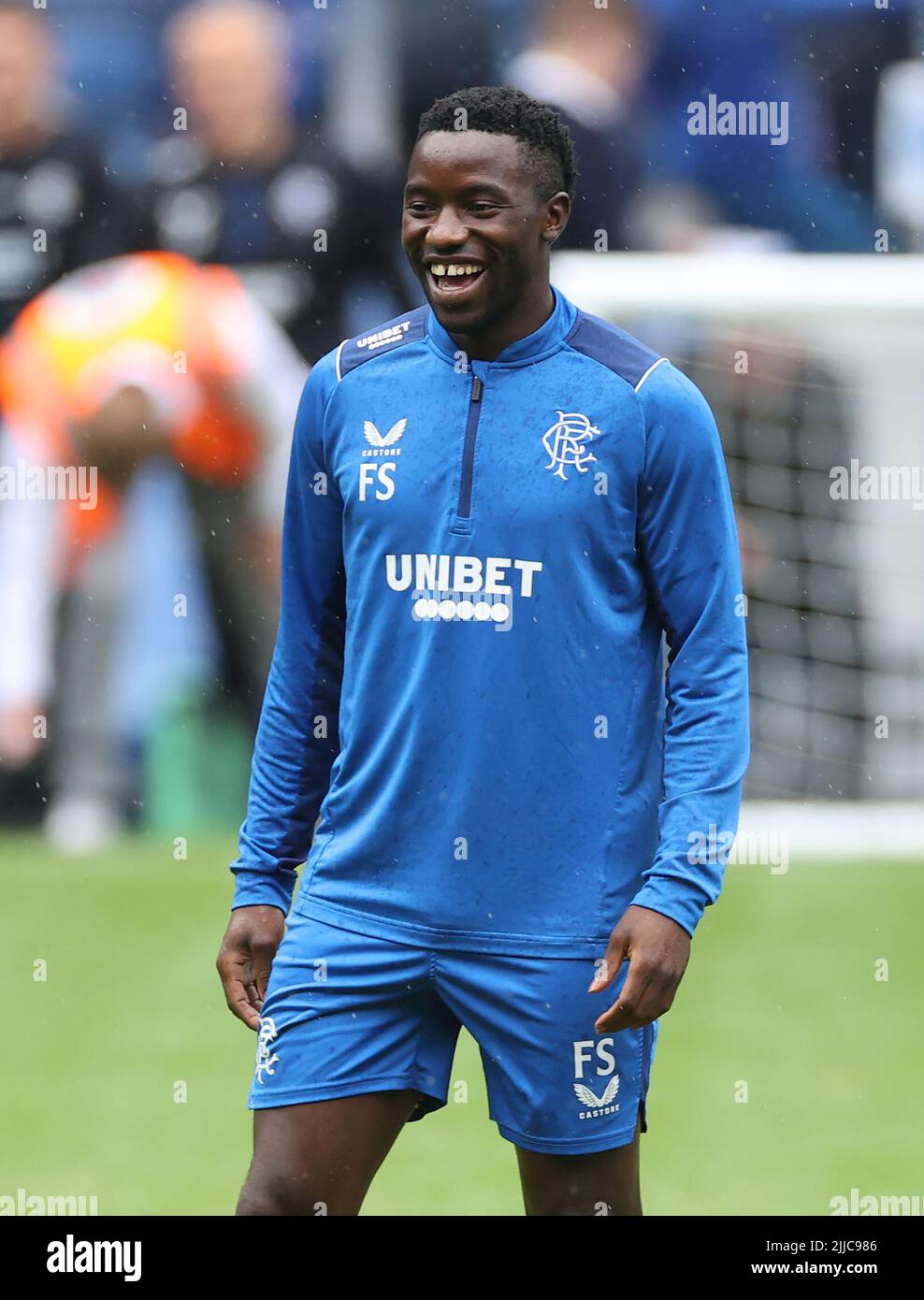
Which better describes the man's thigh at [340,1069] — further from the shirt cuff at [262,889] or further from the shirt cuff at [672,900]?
the shirt cuff at [672,900]

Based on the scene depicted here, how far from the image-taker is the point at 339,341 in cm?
780

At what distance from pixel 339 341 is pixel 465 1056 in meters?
2.85

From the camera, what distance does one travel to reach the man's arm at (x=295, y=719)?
323cm

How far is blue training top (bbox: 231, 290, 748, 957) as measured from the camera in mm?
3025

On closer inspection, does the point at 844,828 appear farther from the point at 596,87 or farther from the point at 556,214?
the point at 556,214

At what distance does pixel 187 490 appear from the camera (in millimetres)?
8125

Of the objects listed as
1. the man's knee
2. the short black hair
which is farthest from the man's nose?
the man's knee

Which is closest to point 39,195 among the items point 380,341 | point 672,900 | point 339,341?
point 339,341

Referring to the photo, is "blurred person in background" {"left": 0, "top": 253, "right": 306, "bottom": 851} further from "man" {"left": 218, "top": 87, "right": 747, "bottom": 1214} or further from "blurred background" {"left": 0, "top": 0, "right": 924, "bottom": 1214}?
"man" {"left": 218, "top": 87, "right": 747, "bottom": 1214}

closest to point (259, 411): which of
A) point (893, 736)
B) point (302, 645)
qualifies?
point (893, 736)

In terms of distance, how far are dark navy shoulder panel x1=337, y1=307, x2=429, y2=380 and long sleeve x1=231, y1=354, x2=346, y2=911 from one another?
0.03 metres

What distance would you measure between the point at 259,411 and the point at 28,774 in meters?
1.60

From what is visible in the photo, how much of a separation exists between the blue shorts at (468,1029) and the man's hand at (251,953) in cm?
15

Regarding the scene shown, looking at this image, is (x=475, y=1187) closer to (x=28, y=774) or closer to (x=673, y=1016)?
(x=673, y=1016)
